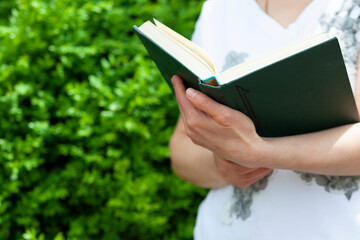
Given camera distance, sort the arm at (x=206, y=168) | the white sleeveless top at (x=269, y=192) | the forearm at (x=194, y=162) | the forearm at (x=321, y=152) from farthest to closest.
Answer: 1. the forearm at (x=194, y=162)
2. the arm at (x=206, y=168)
3. the white sleeveless top at (x=269, y=192)
4. the forearm at (x=321, y=152)

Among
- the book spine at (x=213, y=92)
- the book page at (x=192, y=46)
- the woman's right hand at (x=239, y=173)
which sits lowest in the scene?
the woman's right hand at (x=239, y=173)

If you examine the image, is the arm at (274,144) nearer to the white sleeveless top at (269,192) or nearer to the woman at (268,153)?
the woman at (268,153)

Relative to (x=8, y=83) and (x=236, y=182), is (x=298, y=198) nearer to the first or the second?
(x=236, y=182)

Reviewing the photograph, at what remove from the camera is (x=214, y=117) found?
949mm

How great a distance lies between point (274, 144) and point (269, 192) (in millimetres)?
232

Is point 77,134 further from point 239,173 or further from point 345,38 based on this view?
point 345,38

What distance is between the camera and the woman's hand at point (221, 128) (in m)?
0.95

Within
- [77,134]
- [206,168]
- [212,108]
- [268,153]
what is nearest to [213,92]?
[212,108]

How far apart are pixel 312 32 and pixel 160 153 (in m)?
1.12

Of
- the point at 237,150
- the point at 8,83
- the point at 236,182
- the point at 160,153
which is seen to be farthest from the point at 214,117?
the point at 8,83

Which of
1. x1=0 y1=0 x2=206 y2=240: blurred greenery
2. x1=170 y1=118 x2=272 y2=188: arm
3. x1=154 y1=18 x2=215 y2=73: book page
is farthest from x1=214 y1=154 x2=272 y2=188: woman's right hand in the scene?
x1=0 y1=0 x2=206 y2=240: blurred greenery

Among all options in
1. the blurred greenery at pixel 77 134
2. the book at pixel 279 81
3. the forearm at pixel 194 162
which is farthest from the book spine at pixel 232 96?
the blurred greenery at pixel 77 134

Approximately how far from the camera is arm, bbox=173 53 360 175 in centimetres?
95

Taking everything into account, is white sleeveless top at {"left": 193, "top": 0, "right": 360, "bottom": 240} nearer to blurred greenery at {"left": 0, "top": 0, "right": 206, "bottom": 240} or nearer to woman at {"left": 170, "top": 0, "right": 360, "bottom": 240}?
woman at {"left": 170, "top": 0, "right": 360, "bottom": 240}
